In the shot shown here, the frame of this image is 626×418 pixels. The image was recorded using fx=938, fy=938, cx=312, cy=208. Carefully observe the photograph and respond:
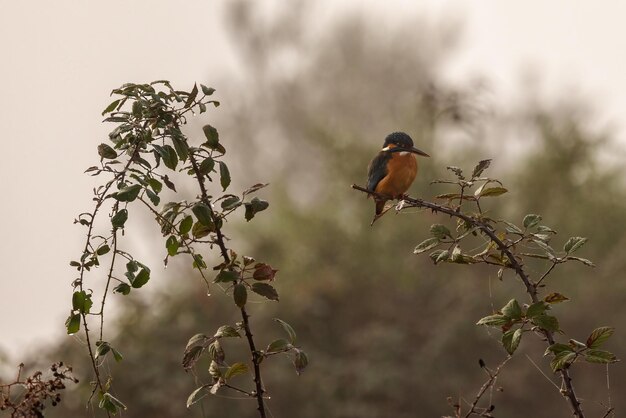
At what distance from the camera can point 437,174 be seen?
1036 cm

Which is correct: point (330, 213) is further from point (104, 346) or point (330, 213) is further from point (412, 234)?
point (104, 346)

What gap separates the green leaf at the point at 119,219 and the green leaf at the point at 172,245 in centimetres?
14

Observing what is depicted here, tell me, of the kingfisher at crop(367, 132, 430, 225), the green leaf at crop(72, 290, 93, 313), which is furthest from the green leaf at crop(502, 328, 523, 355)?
the kingfisher at crop(367, 132, 430, 225)

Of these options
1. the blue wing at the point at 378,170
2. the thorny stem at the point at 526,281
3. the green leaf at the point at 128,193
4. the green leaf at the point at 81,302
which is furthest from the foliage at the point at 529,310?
the blue wing at the point at 378,170

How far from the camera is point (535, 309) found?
2035 millimetres

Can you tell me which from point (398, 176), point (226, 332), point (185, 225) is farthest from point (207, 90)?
point (398, 176)

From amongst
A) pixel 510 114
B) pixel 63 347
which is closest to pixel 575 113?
pixel 510 114

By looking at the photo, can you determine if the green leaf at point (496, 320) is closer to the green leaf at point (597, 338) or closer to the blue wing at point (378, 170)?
the green leaf at point (597, 338)

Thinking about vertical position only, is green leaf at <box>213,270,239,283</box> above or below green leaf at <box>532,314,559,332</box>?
above

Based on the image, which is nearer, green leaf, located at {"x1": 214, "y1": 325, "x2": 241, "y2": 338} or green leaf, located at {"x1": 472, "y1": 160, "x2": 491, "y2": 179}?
green leaf, located at {"x1": 214, "y1": 325, "x2": 241, "y2": 338}

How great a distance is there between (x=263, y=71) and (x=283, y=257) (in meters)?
12.0

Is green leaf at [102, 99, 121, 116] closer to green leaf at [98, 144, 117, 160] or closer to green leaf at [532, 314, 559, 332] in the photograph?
green leaf at [98, 144, 117, 160]

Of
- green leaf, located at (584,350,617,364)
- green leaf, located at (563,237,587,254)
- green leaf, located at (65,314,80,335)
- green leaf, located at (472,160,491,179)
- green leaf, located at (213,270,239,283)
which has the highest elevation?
green leaf, located at (472,160,491,179)

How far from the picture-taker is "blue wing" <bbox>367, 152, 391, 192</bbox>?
485 centimetres
